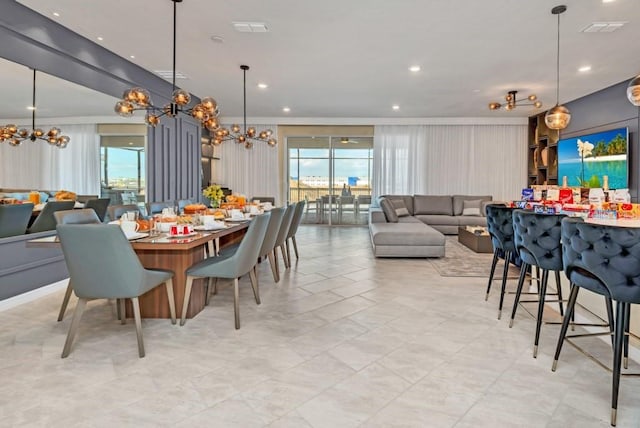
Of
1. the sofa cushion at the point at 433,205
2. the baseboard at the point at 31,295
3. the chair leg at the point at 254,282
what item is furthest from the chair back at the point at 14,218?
the sofa cushion at the point at 433,205

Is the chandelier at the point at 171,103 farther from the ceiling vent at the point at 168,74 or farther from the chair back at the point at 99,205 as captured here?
the ceiling vent at the point at 168,74

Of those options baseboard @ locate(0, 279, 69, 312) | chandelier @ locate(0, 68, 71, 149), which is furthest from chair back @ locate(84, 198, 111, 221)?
baseboard @ locate(0, 279, 69, 312)

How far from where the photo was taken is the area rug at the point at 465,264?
477 cm

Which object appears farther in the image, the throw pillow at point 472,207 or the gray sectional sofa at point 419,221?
the throw pillow at point 472,207

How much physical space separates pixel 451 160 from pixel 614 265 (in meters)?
8.11

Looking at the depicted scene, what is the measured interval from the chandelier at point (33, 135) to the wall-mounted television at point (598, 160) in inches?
281

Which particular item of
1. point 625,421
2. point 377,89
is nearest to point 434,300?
point 625,421

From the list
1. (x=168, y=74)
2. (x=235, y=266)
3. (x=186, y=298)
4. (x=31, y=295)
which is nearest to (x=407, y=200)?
(x=168, y=74)

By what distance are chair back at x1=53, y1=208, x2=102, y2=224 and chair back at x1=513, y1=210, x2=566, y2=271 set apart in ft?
11.6

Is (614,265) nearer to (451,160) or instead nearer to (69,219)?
(69,219)

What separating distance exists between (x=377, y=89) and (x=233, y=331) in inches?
200

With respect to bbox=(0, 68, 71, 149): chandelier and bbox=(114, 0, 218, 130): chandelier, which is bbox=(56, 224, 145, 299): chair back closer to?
bbox=(114, 0, 218, 130): chandelier

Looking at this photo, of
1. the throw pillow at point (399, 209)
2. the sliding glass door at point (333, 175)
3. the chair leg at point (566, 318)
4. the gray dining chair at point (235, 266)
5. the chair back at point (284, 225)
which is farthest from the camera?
the sliding glass door at point (333, 175)

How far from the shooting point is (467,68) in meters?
5.30
